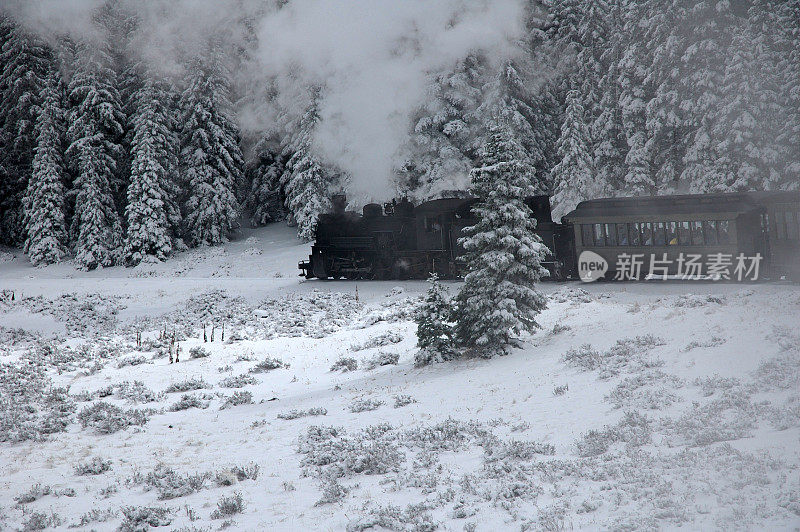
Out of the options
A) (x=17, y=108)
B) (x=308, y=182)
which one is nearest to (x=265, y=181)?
(x=308, y=182)

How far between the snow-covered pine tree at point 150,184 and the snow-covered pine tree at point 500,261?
2955 cm

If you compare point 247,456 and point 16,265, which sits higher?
point 16,265

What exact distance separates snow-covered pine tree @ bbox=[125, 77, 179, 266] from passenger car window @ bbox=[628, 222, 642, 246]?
1166 inches

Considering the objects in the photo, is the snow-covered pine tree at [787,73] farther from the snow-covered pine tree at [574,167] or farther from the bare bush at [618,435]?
the bare bush at [618,435]

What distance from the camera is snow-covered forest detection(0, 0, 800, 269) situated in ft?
98.5

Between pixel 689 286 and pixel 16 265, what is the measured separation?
4223cm

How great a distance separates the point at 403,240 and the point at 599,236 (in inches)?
370

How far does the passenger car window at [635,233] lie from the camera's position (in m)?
22.9

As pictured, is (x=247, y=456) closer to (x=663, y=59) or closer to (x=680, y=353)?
(x=680, y=353)

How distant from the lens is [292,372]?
18031 mm

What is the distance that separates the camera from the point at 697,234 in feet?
71.1

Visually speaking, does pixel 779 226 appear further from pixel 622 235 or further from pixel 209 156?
pixel 209 156

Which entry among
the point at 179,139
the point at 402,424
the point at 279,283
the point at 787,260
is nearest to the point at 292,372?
the point at 402,424

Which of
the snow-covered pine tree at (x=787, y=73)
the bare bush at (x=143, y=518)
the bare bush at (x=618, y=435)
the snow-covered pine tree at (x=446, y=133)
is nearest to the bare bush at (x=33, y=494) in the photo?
the bare bush at (x=143, y=518)
